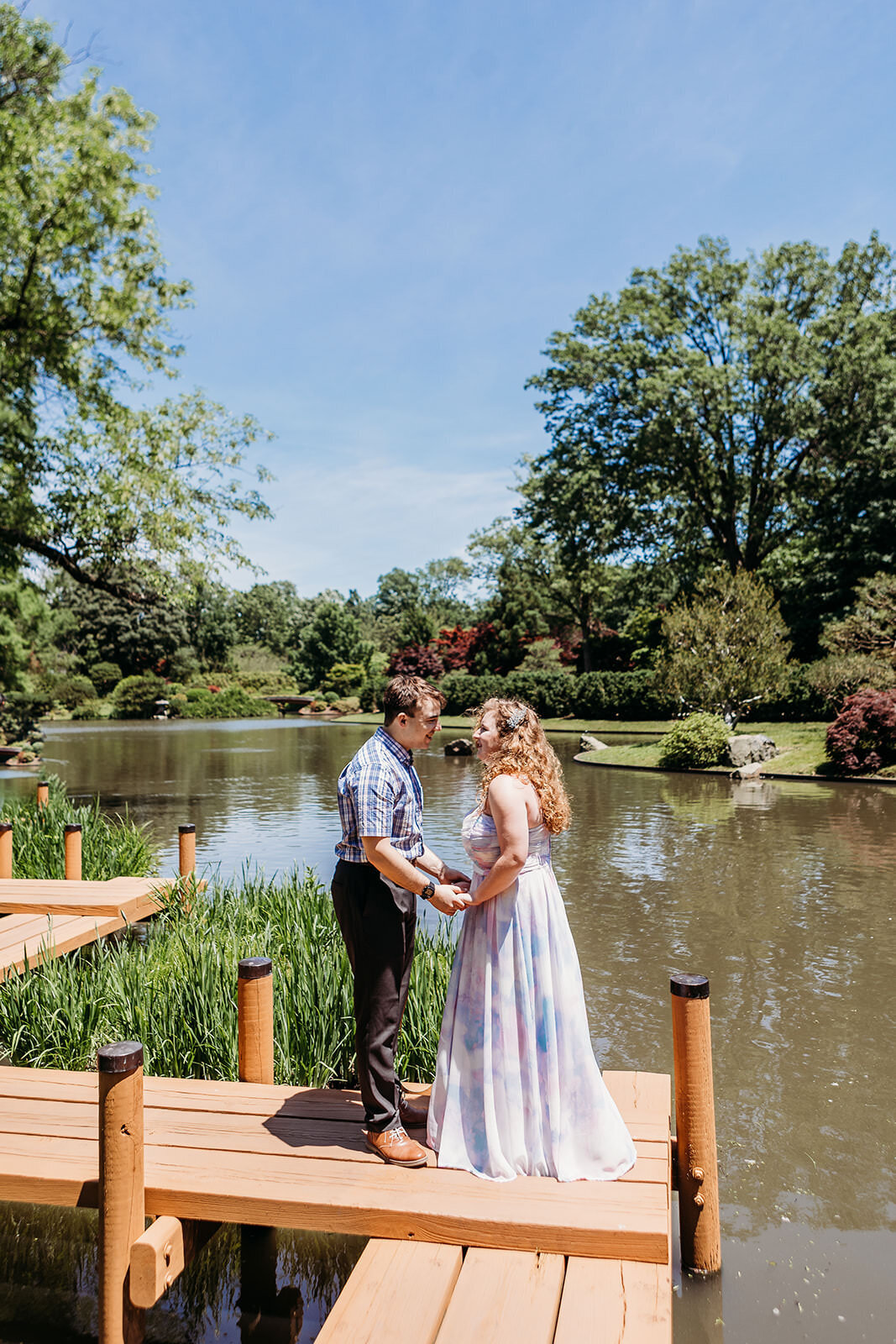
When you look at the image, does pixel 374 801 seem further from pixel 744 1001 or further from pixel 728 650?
pixel 728 650

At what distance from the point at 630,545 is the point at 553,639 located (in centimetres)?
1343

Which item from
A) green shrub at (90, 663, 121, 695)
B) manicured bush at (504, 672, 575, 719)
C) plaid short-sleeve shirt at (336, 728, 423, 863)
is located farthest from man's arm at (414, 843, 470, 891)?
green shrub at (90, 663, 121, 695)

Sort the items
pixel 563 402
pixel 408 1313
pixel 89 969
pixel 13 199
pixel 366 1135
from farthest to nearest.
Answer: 1. pixel 563 402
2. pixel 13 199
3. pixel 89 969
4. pixel 366 1135
5. pixel 408 1313

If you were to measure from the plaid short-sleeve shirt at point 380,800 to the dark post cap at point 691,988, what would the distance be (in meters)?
1.01

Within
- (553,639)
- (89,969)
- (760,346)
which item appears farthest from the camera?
(553,639)

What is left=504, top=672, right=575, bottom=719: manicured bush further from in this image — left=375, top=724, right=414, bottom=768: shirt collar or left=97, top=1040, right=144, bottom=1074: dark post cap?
left=97, top=1040, right=144, bottom=1074: dark post cap

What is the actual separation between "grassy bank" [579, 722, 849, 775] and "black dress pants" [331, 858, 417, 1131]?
17.2m

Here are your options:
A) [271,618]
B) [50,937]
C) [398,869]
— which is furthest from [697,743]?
[271,618]

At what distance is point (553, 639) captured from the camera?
4566 centimetres

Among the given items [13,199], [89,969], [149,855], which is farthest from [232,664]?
[89,969]

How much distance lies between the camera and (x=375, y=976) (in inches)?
126

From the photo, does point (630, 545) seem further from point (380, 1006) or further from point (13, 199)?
point (380, 1006)

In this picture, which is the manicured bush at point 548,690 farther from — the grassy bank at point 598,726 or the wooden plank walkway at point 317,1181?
the wooden plank walkway at point 317,1181

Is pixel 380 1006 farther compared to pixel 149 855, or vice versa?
pixel 149 855
